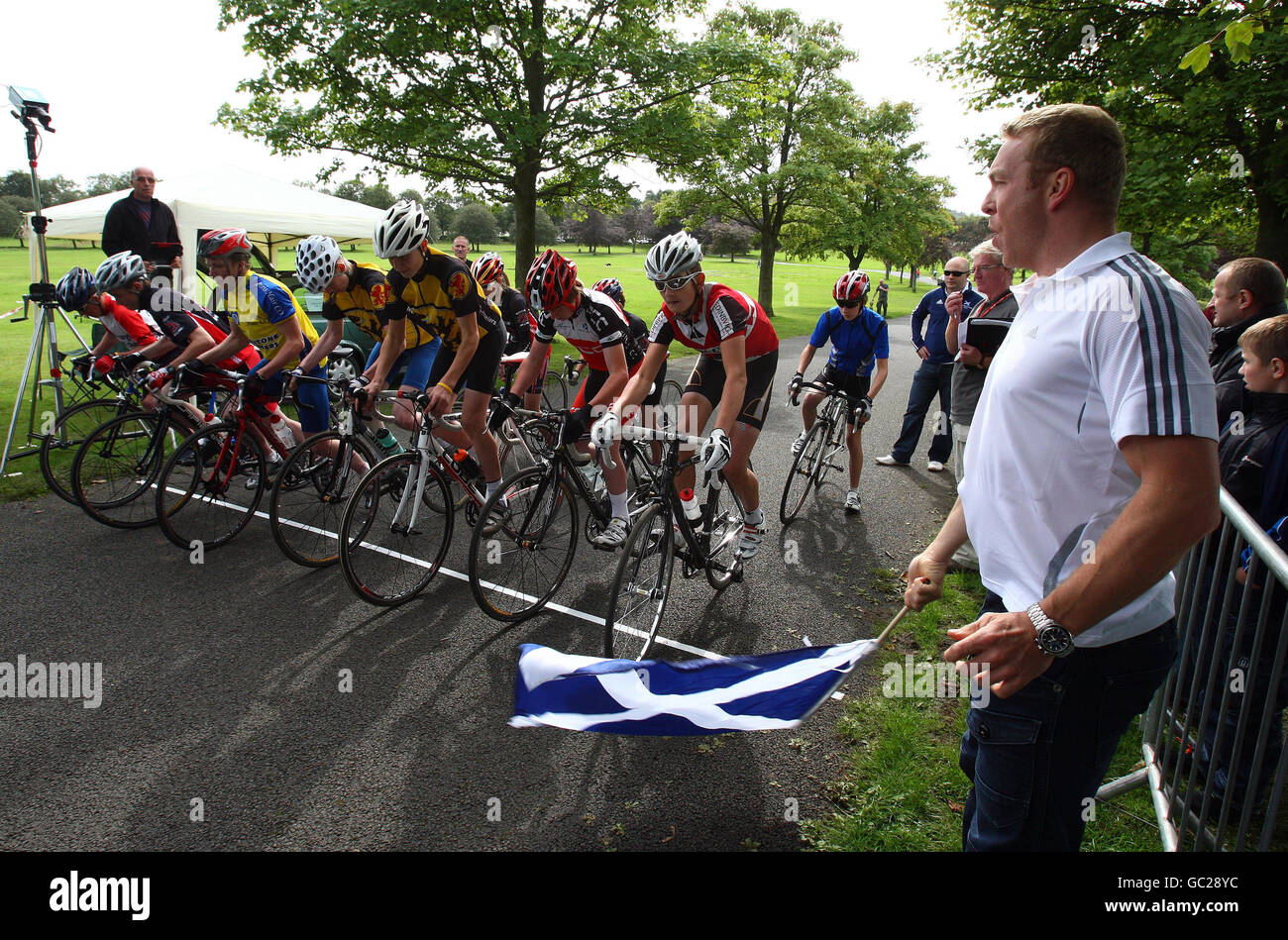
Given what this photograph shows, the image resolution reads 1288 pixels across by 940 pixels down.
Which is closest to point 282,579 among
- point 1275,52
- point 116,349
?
point 116,349

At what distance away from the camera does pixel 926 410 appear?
942cm

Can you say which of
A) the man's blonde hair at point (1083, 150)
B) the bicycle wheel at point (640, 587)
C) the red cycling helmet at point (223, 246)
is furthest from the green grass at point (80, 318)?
the man's blonde hair at point (1083, 150)

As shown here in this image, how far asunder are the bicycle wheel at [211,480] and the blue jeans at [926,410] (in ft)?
22.8

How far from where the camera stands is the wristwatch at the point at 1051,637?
1.54 meters

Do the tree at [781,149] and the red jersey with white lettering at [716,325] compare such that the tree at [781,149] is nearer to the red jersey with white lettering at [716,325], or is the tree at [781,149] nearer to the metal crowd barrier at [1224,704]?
the red jersey with white lettering at [716,325]

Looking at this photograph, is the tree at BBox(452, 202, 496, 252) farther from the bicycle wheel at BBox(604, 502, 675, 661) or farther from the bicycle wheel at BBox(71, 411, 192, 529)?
the bicycle wheel at BBox(604, 502, 675, 661)

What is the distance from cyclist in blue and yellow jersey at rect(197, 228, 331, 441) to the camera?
6.14 m

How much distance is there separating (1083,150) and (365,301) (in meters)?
6.39

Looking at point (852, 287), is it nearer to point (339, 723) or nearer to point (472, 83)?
point (339, 723)

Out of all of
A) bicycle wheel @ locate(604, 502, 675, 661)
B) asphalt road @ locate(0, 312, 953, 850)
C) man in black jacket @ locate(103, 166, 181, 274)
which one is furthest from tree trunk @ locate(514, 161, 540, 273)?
bicycle wheel @ locate(604, 502, 675, 661)

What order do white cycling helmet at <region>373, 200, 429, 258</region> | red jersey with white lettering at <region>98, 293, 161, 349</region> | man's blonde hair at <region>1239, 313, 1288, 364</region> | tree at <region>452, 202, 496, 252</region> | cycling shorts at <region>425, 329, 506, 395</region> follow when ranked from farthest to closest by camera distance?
1. tree at <region>452, 202, 496, 252</region>
2. red jersey with white lettering at <region>98, 293, 161, 349</region>
3. cycling shorts at <region>425, 329, 506, 395</region>
4. white cycling helmet at <region>373, 200, 429, 258</region>
5. man's blonde hair at <region>1239, 313, 1288, 364</region>

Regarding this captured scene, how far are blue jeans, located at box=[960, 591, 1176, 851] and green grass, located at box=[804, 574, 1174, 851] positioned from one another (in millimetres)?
1495

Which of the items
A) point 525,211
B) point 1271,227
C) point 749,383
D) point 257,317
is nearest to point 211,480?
point 257,317
